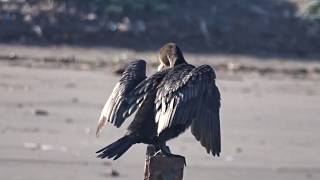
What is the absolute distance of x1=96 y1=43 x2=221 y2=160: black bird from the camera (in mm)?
7070

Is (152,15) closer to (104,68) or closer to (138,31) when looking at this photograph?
(138,31)

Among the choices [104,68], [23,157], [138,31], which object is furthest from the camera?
[138,31]

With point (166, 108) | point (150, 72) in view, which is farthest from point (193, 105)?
point (150, 72)

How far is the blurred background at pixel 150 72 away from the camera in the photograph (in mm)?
12297

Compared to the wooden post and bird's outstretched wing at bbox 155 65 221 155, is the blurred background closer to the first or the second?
bird's outstretched wing at bbox 155 65 221 155

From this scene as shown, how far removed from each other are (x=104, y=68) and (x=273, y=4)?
698 centimetres

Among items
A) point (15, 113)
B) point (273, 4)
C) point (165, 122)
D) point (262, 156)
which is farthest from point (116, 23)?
point (165, 122)

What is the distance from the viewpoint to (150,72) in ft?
62.0

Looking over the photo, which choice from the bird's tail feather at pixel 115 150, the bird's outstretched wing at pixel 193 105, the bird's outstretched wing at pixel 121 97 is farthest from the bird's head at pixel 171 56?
the bird's tail feather at pixel 115 150

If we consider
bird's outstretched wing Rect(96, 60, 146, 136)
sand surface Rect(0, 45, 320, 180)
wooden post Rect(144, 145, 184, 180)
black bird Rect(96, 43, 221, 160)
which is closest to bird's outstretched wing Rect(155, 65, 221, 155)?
black bird Rect(96, 43, 221, 160)

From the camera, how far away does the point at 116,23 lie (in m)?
23.2

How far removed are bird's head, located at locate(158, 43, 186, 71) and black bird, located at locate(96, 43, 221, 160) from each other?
0.69ft

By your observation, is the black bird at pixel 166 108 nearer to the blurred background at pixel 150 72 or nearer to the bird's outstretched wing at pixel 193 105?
the bird's outstretched wing at pixel 193 105

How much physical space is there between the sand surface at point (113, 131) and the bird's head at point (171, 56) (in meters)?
3.42
